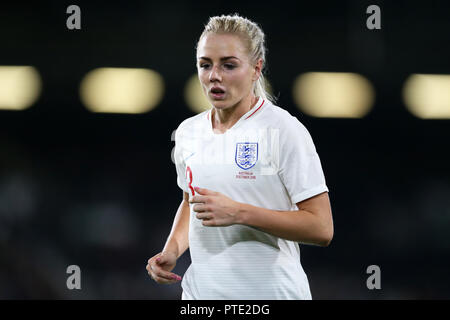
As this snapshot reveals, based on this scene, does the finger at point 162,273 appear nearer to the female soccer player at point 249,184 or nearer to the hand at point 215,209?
the female soccer player at point 249,184

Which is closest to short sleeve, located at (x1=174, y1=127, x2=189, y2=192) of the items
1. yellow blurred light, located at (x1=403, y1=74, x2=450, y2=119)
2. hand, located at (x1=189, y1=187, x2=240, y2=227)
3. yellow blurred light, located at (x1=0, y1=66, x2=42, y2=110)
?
hand, located at (x1=189, y1=187, x2=240, y2=227)

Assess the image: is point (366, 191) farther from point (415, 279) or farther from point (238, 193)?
point (238, 193)

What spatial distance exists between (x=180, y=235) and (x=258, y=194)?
0.37 metres

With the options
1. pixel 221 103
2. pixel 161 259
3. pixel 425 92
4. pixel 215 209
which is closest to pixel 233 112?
pixel 221 103

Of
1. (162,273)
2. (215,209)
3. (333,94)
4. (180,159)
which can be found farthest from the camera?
(333,94)

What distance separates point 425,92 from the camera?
3861mm

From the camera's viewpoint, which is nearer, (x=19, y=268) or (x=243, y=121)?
(x=243, y=121)

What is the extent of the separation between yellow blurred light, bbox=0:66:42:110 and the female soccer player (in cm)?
262

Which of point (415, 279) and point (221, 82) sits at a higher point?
point (221, 82)

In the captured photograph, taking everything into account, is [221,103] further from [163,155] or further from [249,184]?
[163,155]

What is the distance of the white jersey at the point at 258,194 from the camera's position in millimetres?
1526

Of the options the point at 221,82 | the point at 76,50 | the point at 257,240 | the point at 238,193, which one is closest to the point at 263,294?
the point at 257,240

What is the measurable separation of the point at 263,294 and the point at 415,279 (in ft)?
8.85

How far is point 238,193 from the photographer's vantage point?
155 centimetres
